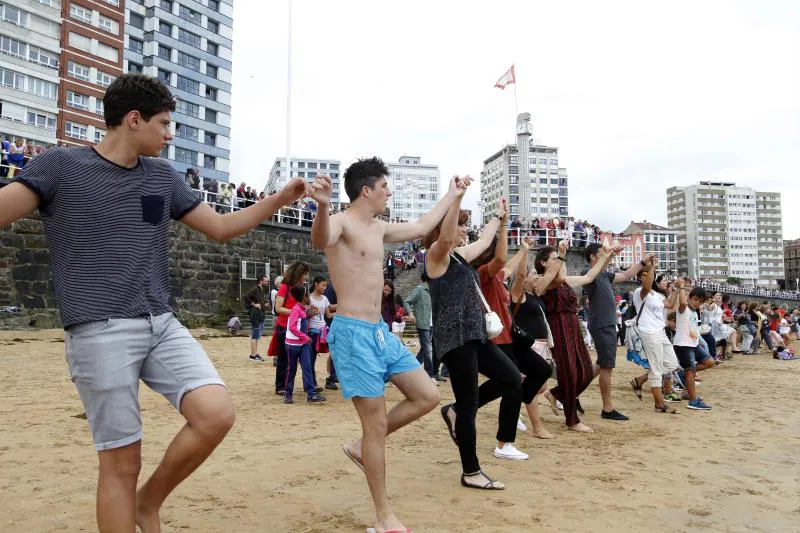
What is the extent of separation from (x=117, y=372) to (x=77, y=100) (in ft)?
174

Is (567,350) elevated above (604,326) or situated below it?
below

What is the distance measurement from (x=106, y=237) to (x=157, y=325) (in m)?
0.39

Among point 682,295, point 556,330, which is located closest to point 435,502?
point 556,330

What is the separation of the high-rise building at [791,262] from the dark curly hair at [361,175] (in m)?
161

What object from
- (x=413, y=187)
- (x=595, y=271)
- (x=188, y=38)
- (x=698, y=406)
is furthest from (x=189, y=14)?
(x=413, y=187)

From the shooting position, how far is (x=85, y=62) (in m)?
48.1

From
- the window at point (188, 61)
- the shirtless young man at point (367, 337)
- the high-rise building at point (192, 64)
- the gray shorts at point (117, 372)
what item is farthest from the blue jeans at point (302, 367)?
the window at point (188, 61)

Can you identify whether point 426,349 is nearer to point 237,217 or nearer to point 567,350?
point 567,350

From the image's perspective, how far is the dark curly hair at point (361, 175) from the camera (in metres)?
3.70

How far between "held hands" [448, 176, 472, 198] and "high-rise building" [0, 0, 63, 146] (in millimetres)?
47049

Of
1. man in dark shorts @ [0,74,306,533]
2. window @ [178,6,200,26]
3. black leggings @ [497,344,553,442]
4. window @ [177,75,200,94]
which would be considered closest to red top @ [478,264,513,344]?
black leggings @ [497,344,553,442]

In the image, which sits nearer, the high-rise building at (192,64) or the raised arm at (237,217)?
the raised arm at (237,217)

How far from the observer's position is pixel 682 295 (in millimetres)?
8180

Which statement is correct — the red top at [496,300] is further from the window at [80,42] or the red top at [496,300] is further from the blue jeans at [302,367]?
the window at [80,42]
